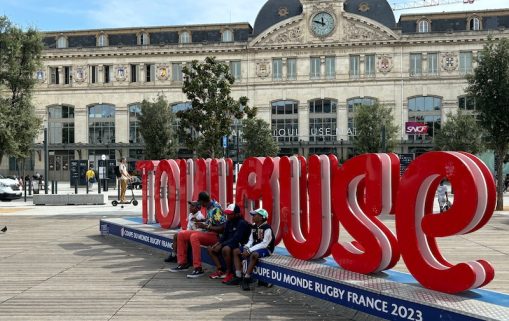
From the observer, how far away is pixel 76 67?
6581 cm

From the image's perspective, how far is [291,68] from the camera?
6066 centimetres

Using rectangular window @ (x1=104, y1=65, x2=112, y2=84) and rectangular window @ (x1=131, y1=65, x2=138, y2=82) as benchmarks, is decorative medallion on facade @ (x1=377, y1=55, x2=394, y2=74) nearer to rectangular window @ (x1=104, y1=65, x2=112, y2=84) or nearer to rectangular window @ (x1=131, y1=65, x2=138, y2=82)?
rectangular window @ (x1=131, y1=65, x2=138, y2=82)

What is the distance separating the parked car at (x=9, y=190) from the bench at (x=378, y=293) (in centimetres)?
2677

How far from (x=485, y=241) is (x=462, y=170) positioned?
9.45 metres

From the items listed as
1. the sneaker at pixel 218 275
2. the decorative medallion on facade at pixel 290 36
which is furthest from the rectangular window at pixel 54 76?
the sneaker at pixel 218 275

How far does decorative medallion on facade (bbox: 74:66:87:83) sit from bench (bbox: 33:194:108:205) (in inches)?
1609

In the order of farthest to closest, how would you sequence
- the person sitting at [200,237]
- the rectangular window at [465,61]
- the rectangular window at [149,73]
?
the rectangular window at [149,73] < the rectangular window at [465,61] < the person sitting at [200,237]

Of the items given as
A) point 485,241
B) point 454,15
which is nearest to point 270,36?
point 454,15

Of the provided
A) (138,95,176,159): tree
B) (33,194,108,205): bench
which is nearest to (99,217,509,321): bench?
(33,194,108,205): bench

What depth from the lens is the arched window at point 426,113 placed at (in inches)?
2267

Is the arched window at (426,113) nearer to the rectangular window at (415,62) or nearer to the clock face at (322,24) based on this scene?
the rectangular window at (415,62)

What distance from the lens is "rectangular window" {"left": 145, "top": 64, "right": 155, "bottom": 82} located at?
64.4 metres

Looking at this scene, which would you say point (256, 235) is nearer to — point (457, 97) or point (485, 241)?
point (485, 241)

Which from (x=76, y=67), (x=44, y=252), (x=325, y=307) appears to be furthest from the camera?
(x=76, y=67)
